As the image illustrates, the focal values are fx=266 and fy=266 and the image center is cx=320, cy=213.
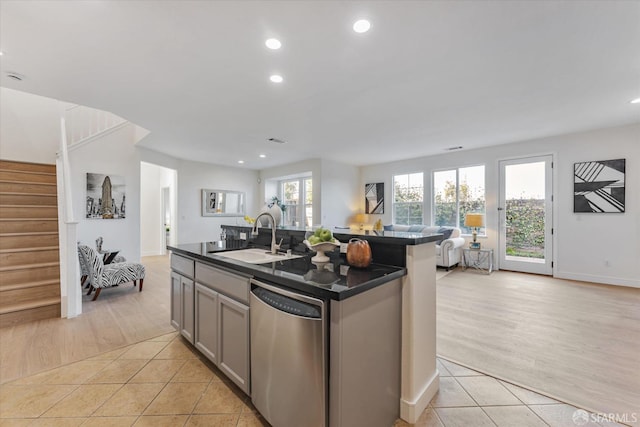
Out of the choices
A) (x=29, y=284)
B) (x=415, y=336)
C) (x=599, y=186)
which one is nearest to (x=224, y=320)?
(x=415, y=336)

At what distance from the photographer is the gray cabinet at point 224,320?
1.70 m

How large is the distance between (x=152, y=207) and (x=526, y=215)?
9362 mm

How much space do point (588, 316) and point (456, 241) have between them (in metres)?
2.59

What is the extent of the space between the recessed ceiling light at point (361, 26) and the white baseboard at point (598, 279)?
5540 millimetres

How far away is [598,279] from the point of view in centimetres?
452

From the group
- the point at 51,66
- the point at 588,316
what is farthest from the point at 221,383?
the point at 588,316

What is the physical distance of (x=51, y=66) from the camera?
2.49m

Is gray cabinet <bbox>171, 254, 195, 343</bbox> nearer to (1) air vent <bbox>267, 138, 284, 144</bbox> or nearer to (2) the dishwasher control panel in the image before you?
(2) the dishwasher control panel

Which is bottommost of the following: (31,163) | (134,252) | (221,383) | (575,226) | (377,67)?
(221,383)

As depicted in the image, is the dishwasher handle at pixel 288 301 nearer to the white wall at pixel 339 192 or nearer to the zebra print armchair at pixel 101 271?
the zebra print armchair at pixel 101 271

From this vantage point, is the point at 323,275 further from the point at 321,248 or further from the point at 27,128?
the point at 27,128

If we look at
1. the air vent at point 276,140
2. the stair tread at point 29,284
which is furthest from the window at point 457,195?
the stair tread at point 29,284

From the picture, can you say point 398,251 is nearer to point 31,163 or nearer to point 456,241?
point 456,241

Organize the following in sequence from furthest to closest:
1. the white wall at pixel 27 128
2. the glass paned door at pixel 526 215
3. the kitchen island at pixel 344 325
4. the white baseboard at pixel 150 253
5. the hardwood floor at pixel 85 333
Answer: the white baseboard at pixel 150 253, the glass paned door at pixel 526 215, the white wall at pixel 27 128, the hardwood floor at pixel 85 333, the kitchen island at pixel 344 325
